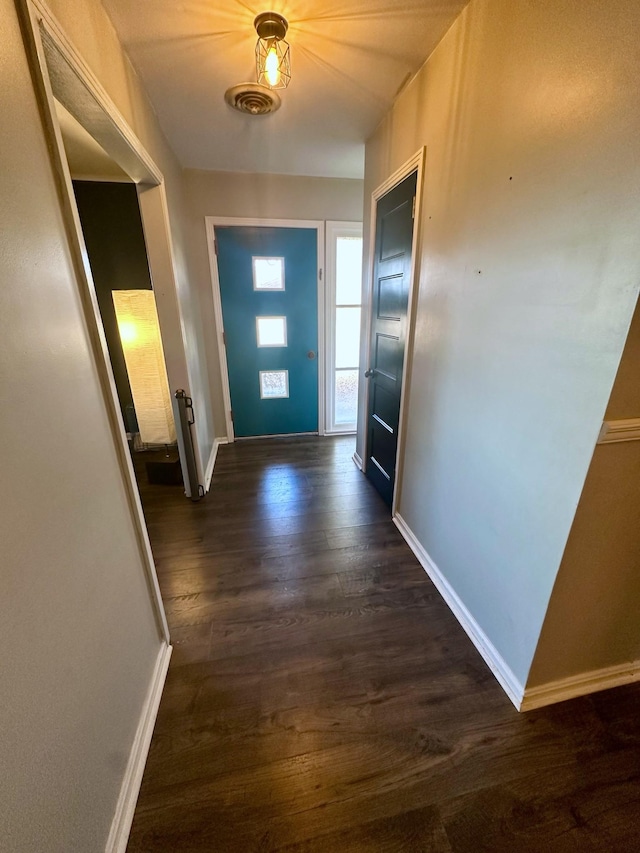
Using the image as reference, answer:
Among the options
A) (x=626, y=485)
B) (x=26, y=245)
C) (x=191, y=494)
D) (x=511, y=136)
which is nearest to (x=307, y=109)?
(x=511, y=136)

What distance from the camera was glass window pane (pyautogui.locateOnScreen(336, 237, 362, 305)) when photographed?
3161mm

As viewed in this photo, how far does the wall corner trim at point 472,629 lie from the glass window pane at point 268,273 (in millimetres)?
2435

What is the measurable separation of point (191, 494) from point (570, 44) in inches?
109

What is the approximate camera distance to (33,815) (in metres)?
0.64

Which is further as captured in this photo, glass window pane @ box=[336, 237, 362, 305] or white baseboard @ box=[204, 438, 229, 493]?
glass window pane @ box=[336, 237, 362, 305]

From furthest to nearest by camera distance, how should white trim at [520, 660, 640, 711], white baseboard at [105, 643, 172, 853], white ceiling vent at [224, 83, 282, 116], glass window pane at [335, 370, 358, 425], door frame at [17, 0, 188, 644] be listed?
glass window pane at [335, 370, 358, 425]
white ceiling vent at [224, 83, 282, 116]
white trim at [520, 660, 640, 711]
white baseboard at [105, 643, 172, 853]
door frame at [17, 0, 188, 644]

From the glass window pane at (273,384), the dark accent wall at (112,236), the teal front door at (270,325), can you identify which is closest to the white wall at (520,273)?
the teal front door at (270,325)

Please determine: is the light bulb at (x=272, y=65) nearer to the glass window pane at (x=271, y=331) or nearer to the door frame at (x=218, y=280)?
the door frame at (x=218, y=280)

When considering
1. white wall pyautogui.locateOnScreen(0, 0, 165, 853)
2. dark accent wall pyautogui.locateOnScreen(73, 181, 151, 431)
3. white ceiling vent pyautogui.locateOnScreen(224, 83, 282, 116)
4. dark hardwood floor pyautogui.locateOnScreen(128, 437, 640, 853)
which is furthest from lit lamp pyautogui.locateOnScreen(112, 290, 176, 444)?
white wall pyautogui.locateOnScreen(0, 0, 165, 853)

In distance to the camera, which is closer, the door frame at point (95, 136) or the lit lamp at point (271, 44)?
the door frame at point (95, 136)

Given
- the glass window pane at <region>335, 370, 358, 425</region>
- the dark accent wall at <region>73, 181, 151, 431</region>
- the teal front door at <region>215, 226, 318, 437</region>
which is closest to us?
the dark accent wall at <region>73, 181, 151, 431</region>

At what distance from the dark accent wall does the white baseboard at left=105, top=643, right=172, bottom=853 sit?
218 cm

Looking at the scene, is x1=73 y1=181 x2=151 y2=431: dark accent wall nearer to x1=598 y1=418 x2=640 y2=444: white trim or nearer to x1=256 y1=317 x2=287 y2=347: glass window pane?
x1=256 y1=317 x2=287 y2=347: glass window pane

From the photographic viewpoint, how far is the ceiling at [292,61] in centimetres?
128
